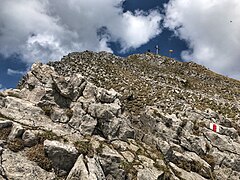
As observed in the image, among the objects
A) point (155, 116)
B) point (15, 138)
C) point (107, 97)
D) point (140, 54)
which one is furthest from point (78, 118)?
point (140, 54)

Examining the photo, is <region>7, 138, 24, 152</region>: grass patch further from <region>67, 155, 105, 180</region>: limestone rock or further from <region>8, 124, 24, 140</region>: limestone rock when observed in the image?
<region>67, 155, 105, 180</region>: limestone rock

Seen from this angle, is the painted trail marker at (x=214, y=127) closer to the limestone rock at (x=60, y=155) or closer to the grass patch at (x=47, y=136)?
the limestone rock at (x=60, y=155)

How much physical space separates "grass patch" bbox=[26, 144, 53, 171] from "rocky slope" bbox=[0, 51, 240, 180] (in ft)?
0.26

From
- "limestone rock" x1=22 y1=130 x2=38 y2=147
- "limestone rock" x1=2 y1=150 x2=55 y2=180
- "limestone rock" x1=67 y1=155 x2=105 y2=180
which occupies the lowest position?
"limestone rock" x1=2 y1=150 x2=55 y2=180

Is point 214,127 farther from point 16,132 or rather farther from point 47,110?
point 16,132

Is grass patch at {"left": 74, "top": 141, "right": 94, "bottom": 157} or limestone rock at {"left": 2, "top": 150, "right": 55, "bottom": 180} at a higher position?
grass patch at {"left": 74, "top": 141, "right": 94, "bottom": 157}

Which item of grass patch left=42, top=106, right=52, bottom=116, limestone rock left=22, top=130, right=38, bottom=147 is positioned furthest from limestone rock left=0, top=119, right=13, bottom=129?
grass patch left=42, top=106, right=52, bottom=116

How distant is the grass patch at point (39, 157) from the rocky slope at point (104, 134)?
8 centimetres

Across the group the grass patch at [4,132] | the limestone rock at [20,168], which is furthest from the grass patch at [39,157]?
the grass patch at [4,132]

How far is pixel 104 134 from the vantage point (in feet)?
92.6

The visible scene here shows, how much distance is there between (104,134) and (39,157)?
8.87 meters

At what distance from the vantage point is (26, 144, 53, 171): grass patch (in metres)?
20.6

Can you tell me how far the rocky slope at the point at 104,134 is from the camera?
834 inches

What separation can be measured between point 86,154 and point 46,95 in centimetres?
1192
